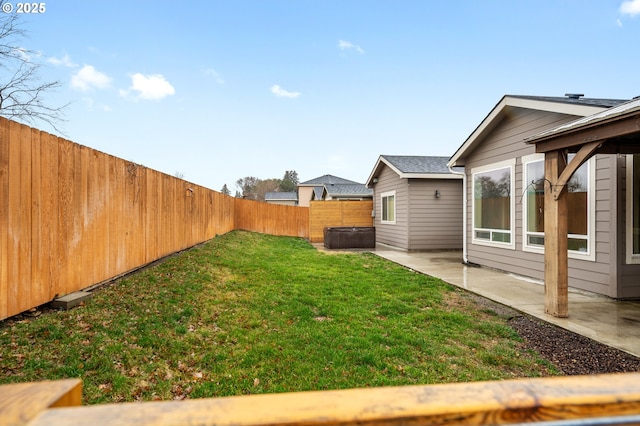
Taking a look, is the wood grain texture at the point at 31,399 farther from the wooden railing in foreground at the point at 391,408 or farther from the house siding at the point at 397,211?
the house siding at the point at 397,211

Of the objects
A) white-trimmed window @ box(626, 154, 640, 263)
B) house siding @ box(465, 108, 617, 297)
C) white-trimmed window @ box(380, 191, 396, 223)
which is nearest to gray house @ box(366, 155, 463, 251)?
white-trimmed window @ box(380, 191, 396, 223)

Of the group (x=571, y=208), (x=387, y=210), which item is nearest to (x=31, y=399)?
(x=571, y=208)

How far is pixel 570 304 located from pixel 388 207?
8.98 m

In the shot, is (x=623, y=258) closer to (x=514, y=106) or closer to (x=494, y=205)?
(x=494, y=205)

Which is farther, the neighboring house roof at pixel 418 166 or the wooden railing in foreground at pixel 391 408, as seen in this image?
the neighboring house roof at pixel 418 166

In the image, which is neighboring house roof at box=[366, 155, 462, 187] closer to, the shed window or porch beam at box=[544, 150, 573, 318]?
the shed window

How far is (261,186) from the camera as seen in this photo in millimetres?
56781

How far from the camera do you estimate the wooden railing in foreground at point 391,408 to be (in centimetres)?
61

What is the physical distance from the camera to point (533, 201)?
6613 mm

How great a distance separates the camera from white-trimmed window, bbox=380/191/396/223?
13.1 m

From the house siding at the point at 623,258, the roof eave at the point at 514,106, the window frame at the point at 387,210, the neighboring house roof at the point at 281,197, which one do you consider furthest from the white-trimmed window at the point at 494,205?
the neighboring house roof at the point at 281,197

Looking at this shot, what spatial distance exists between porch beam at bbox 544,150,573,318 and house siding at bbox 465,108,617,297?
1.45m

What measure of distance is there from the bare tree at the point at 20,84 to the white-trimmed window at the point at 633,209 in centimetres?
1177

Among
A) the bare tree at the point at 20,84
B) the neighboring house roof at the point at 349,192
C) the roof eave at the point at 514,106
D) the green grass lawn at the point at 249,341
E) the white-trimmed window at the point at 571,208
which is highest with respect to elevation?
the bare tree at the point at 20,84
